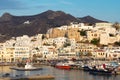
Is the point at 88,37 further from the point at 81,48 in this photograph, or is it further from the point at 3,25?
the point at 3,25

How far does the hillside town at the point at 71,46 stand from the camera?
73.7 m

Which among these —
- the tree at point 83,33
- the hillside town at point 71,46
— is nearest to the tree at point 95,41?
the hillside town at point 71,46

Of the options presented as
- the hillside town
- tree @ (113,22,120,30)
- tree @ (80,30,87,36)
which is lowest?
the hillside town

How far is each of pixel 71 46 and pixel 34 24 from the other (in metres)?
81.7

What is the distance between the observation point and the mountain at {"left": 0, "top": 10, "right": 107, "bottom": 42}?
147 metres

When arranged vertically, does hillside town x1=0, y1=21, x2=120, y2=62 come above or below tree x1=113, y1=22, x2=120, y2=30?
below

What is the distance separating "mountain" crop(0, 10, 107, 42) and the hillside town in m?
46.0

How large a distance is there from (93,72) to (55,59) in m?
26.3

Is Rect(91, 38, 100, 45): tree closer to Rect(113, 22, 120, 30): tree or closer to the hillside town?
the hillside town

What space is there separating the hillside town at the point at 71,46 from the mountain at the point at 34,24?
46.0m

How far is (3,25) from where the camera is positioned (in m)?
176

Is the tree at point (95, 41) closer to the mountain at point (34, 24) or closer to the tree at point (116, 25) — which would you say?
the tree at point (116, 25)

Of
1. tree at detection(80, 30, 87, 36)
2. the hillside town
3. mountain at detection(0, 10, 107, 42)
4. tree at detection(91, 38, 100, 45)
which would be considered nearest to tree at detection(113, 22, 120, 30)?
the hillside town

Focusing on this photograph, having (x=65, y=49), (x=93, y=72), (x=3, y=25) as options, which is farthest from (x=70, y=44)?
(x=3, y=25)
